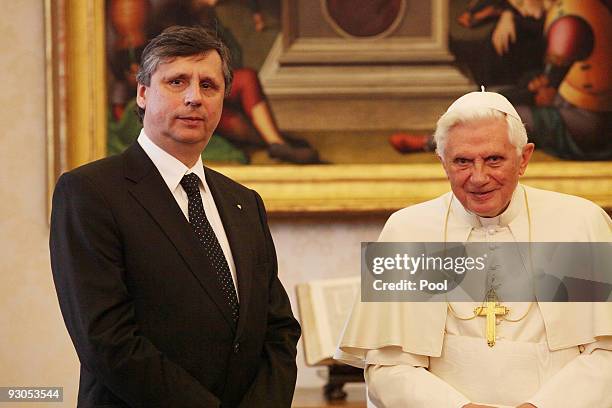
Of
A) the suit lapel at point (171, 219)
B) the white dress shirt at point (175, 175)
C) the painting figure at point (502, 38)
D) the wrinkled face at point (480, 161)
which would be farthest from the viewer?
the painting figure at point (502, 38)

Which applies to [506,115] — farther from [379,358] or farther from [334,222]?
[334,222]

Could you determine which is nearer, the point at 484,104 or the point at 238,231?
the point at 238,231

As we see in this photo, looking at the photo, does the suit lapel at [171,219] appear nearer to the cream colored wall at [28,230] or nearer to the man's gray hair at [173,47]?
the man's gray hair at [173,47]

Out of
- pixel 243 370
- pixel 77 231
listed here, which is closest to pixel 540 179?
pixel 243 370

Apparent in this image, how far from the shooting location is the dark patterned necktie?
8.94ft

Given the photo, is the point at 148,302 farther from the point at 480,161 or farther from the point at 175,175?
the point at 480,161

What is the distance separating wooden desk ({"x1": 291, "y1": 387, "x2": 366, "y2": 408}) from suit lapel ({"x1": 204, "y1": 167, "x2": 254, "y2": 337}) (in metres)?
1.25

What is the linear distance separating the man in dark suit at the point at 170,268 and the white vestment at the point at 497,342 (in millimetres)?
319

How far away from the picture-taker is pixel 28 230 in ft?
14.3

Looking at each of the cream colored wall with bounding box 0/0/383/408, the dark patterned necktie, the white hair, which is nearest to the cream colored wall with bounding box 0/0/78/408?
the cream colored wall with bounding box 0/0/383/408

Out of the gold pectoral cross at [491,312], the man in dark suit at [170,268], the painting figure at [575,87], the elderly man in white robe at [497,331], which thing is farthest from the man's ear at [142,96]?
the painting figure at [575,87]

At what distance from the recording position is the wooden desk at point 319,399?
3963 mm

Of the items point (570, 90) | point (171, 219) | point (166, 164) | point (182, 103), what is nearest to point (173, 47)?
point (182, 103)

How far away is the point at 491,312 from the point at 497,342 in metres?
0.09
